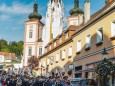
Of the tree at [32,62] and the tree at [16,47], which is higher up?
the tree at [16,47]

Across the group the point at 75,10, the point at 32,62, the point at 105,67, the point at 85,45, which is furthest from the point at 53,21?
the point at 105,67

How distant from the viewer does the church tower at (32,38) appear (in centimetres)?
9900

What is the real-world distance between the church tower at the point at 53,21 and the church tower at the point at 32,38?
4.79m

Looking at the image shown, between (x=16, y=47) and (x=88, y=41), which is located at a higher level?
(x=16, y=47)

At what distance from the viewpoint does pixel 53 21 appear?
96875 millimetres

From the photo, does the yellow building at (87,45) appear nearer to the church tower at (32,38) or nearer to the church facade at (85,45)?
the church facade at (85,45)

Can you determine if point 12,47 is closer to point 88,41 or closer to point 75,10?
point 75,10

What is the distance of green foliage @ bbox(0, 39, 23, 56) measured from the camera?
14888cm

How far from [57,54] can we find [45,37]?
171 ft

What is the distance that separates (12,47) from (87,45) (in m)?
125

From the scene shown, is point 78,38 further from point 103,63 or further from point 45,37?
point 45,37

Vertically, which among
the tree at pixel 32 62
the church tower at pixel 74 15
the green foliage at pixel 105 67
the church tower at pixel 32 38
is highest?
the church tower at pixel 74 15

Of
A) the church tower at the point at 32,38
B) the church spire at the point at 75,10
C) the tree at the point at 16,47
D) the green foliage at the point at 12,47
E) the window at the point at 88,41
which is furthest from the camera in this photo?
the tree at the point at 16,47

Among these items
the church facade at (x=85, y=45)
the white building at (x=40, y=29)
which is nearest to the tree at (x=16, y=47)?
the white building at (x=40, y=29)
